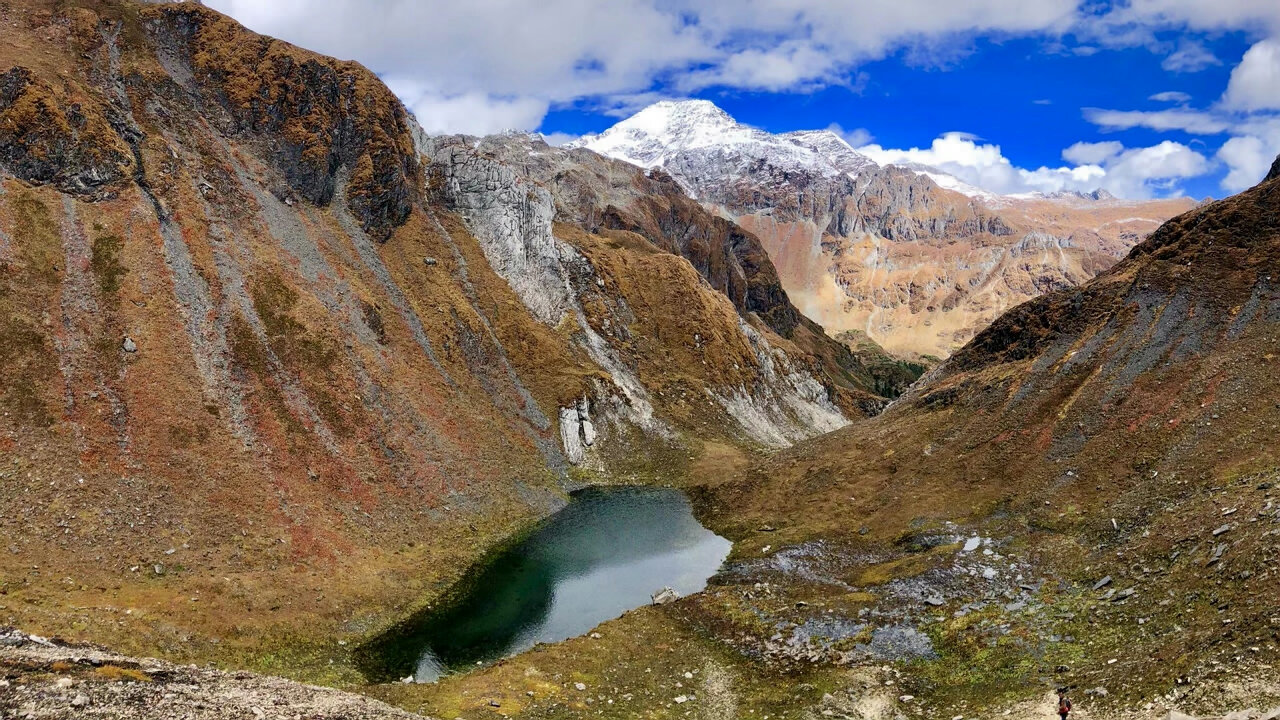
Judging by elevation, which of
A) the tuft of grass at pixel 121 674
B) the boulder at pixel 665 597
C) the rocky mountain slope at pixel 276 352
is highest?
the rocky mountain slope at pixel 276 352

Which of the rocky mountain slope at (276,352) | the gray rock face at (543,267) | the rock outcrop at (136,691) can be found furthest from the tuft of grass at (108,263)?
the gray rock face at (543,267)

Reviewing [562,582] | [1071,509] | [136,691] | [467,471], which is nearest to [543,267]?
[467,471]

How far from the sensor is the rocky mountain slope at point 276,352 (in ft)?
145

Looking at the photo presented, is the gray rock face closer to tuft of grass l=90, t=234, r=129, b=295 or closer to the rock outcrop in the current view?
tuft of grass l=90, t=234, r=129, b=295

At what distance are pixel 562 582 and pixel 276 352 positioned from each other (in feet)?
111

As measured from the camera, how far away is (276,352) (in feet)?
214

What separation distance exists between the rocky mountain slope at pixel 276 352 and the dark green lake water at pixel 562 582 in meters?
3.14

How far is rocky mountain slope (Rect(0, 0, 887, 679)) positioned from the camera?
145 feet

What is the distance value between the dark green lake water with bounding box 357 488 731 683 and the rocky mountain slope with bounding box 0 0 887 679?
10.3ft

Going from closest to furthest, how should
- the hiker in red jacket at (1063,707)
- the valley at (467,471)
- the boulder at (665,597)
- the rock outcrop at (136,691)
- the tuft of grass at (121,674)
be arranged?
1. the rock outcrop at (136,691)
2. the tuft of grass at (121,674)
3. the hiker in red jacket at (1063,707)
4. the valley at (467,471)
5. the boulder at (665,597)

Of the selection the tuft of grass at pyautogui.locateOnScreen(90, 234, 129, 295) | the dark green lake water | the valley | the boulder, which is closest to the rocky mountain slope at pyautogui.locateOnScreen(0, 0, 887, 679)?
the tuft of grass at pyautogui.locateOnScreen(90, 234, 129, 295)

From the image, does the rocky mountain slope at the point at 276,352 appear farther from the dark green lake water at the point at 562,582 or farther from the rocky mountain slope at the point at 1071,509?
the rocky mountain slope at the point at 1071,509

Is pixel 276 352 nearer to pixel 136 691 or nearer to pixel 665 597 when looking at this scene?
pixel 665 597

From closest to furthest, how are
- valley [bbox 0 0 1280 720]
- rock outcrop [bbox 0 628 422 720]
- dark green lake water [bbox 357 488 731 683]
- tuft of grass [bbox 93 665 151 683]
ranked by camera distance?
1. rock outcrop [bbox 0 628 422 720]
2. tuft of grass [bbox 93 665 151 683]
3. valley [bbox 0 0 1280 720]
4. dark green lake water [bbox 357 488 731 683]
